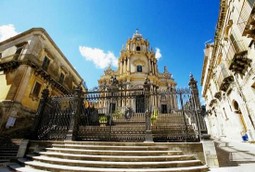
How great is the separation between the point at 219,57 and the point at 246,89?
7.30 meters

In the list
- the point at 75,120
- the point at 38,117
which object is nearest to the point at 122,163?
the point at 75,120

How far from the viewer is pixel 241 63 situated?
10844 millimetres

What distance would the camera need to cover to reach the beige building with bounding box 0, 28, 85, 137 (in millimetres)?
13602

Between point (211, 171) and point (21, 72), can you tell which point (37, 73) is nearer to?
point (21, 72)

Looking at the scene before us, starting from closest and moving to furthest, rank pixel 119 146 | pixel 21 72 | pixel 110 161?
pixel 110 161 < pixel 119 146 < pixel 21 72

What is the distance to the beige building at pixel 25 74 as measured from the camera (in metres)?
13.6

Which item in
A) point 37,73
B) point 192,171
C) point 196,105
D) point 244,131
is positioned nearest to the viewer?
point 192,171

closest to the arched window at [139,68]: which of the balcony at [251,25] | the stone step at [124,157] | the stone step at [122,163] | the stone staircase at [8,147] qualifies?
the balcony at [251,25]

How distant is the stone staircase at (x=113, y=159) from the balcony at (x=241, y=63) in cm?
883

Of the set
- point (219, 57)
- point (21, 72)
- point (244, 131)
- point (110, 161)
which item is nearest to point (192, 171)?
point (110, 161)

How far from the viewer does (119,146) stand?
6480mm

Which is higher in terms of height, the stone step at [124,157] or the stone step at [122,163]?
the stone step at [124,157]

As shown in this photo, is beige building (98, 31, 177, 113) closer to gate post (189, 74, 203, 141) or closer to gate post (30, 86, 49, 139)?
gate post (30, 86, 49, 139)

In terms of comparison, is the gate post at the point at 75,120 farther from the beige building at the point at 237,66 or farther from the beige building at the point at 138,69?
the beige building at the point at 138,69
